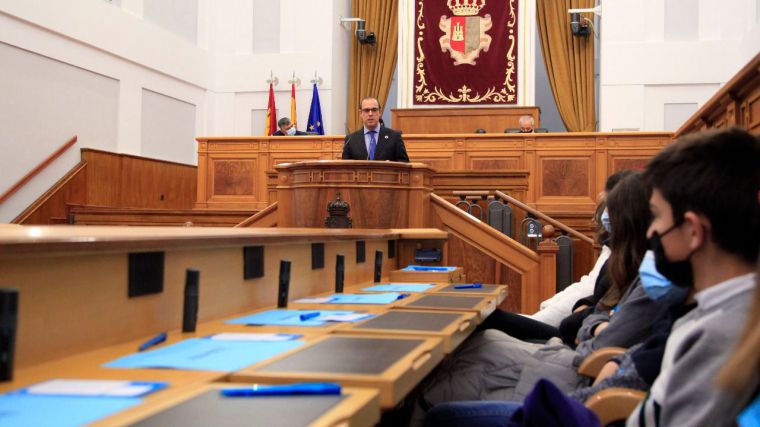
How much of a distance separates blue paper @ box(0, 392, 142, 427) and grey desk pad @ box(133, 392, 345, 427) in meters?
0.09

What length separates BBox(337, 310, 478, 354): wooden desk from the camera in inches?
75.6

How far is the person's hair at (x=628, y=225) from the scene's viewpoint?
7.55ft

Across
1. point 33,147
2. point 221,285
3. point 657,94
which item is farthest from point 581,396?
point 657,94

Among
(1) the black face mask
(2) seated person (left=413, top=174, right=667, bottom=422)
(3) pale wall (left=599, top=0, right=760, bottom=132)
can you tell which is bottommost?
(2) seated person (left=413, top=174, right=667, bottom=422)

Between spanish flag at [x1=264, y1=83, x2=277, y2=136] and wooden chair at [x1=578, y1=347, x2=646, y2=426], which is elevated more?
spanish flag at [x1=264, y1=83, x2=277, y2=136]

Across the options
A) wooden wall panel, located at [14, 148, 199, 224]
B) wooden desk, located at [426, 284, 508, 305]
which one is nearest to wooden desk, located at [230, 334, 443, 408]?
wooden desk, located at [426, 284, 508, 305]

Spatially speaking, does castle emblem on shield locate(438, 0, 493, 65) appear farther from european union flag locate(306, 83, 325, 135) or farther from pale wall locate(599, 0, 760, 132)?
european union flag locate(306, 83, 325, 135)

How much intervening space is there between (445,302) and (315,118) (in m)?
9.38

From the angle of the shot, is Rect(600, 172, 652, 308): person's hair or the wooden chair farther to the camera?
Rect(600, 172, 652, 308): person's hair

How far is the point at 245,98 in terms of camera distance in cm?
1256

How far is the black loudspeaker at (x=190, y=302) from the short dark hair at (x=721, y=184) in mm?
1171

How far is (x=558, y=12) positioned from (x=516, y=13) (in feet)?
2.39

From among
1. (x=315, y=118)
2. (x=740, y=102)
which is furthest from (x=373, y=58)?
(x=740, y=102)

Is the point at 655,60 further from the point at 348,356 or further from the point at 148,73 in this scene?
the point at 348,356
